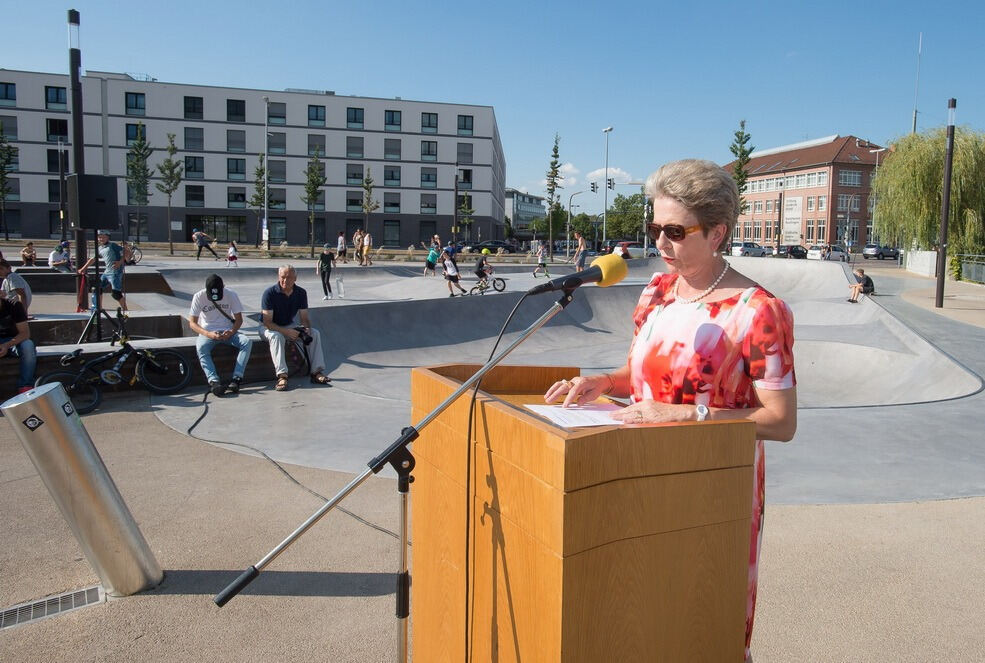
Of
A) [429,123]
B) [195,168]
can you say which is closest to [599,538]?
[429,123]

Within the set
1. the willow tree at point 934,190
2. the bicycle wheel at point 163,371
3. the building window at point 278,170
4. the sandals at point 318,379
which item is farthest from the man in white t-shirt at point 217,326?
the building window at point 278,170

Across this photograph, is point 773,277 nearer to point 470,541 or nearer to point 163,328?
point 163,328

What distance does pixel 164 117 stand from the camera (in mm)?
62844

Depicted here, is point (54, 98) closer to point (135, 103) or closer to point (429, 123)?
point (135, 103)

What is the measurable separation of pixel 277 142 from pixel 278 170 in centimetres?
250

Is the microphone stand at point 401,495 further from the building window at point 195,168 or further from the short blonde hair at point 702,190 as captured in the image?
the building window at point 195,168

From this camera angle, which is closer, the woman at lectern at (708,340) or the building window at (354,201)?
the woman at lectern at (708,340)

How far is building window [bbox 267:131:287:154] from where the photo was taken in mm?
65500

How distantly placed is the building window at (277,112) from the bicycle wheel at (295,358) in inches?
2417

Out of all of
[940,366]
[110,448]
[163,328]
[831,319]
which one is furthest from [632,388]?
[831,319]

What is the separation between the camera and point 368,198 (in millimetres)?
63312

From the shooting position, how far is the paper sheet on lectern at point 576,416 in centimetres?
166

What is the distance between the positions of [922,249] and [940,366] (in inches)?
1094

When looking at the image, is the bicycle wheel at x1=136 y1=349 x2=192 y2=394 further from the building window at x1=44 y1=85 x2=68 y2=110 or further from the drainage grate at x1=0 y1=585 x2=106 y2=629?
the building window at x1=44 y1=85 x2=68 y2=110
